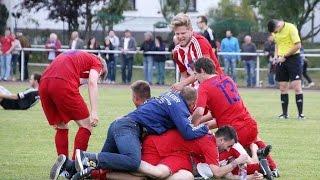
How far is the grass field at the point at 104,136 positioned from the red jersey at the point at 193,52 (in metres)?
1.58

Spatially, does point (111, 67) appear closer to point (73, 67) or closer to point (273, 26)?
point (273, 26)

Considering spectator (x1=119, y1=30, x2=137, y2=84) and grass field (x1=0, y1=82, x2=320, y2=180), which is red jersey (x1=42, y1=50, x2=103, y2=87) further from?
Result: spectator (x1=119, y1=30, x2=137, y2=84)

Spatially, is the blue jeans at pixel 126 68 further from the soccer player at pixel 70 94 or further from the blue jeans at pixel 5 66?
the soccer player at pixel 70 94

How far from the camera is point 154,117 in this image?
10.1 meters

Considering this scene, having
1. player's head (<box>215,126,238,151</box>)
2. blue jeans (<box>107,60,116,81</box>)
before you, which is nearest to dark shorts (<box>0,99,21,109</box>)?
player's head (<box>215,126,238,151</box>)

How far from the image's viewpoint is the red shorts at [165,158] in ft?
32.9

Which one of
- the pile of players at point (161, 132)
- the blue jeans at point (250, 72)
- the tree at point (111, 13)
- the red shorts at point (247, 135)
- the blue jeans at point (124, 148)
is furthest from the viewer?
the tree at point (111, 13)

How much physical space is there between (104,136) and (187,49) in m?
2.99

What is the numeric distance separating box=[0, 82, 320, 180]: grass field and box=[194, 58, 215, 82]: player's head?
141 centimetres

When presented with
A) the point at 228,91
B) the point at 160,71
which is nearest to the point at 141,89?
the point at 228,91

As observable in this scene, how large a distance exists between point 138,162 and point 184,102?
84 cm

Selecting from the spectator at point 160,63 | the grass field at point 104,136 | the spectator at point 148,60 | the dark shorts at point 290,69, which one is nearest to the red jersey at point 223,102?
the grass field at point 104,136

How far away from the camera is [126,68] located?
107ft

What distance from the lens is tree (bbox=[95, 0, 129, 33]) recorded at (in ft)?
149
